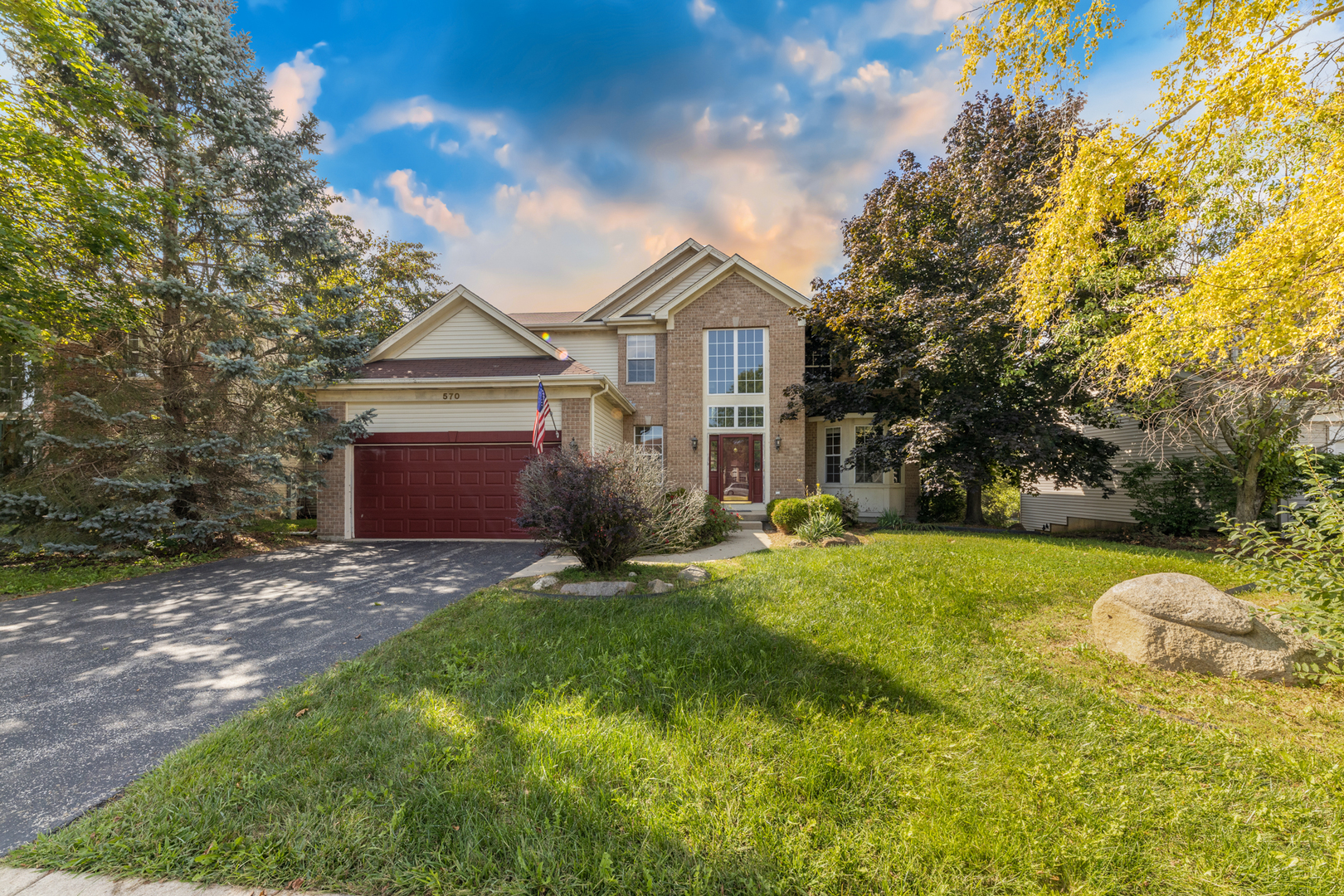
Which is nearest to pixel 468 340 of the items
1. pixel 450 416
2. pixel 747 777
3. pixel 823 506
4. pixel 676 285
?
pixel 450 416

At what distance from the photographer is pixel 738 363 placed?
1470cm

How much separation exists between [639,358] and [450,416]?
6097 millimetres

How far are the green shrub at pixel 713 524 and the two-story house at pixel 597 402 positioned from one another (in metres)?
2.72

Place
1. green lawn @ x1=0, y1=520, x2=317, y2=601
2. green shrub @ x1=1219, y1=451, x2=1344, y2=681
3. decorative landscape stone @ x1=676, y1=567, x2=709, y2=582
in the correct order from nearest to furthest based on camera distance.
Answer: green shrub @ x1=1219, y1=451, x2=1344, y2=681 → decorative landscape stone @ x1=676, y1=567, x2=709, y2=582 → green lawn @ x1=0, y1=520, x2=317, y2=601

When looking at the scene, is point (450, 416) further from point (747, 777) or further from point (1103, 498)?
point (1103, 498)

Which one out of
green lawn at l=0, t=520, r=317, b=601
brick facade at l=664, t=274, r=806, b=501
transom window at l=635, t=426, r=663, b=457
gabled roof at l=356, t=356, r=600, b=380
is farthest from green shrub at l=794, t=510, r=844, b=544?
green lawn at l=0, t=520, r=317, b=601

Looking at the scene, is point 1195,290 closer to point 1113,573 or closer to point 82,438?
point 1113,573

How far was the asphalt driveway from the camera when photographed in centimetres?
280

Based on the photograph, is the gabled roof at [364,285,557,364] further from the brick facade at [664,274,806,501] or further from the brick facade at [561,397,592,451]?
the brick facade at [664,274,806,501]

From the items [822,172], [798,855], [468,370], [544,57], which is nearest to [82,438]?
[468,370]

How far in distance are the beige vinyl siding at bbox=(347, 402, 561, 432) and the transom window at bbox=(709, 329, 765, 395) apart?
5309 millimetres

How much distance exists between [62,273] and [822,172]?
565 inches

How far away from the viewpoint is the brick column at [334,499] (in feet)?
37.4

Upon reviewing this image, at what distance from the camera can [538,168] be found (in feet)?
36.5
